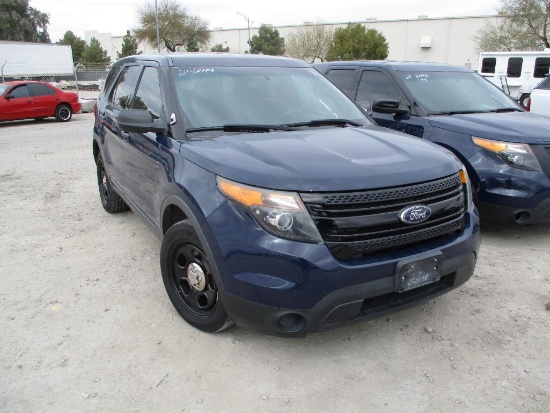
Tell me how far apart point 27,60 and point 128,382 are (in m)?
36.6

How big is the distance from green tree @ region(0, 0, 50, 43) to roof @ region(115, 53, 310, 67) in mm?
66091

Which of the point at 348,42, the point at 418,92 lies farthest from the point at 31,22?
the point at 418,92

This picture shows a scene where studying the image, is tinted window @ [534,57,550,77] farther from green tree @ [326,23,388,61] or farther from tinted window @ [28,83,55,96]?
green tree @ [326,23,388,61]

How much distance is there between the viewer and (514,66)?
18.6 m

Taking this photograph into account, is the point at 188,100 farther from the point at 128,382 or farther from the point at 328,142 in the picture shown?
the point at 128,382

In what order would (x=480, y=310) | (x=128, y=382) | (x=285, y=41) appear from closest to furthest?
(x=128, y=382), (x=480, y=310), (x=285, y=41)

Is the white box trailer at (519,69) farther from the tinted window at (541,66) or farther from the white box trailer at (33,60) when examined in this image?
the white box trailer at (33,60)

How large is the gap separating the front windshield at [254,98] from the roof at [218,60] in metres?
0.06

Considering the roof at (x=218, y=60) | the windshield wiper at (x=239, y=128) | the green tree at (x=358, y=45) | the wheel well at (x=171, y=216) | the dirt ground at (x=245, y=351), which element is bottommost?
the dirt ground at (x=245, y=351)

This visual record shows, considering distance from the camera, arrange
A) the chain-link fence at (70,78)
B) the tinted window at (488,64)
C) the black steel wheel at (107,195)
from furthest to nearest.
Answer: the chain-link fence at (70,78) → the tinted window at (488,64) → the black steel wheel at (107,195)

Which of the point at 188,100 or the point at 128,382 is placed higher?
the point at 188,100

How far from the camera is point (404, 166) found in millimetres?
2707

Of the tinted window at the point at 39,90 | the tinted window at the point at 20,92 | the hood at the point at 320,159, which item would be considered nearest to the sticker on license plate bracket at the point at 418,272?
the hood at the point at 320,159

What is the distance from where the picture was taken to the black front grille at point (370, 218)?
8.07 ft
